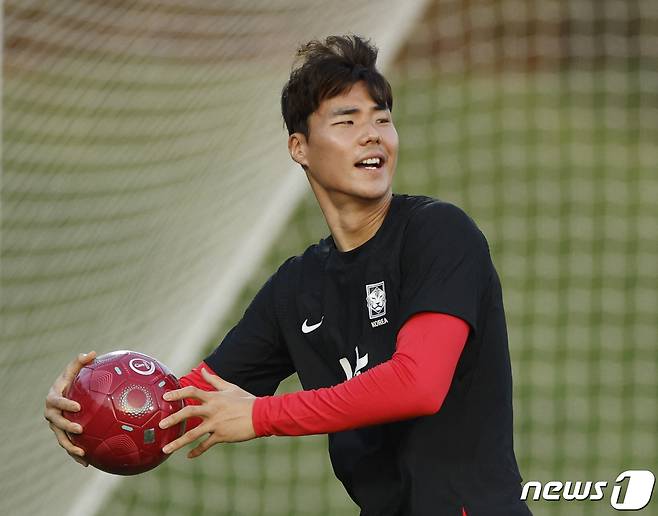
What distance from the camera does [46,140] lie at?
620 centimetres

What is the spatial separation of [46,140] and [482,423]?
3446 millimetres

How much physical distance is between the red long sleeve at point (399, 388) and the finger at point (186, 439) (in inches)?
8.3

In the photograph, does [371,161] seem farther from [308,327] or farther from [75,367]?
[75,367]

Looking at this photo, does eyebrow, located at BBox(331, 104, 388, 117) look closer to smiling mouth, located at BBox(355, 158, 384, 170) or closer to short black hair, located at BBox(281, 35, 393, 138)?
short black hair, located at BBox(281, 35, 393, 138)

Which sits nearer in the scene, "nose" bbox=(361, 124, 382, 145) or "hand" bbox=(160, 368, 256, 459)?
"hand" bbox=(160, 368, 256, 459)

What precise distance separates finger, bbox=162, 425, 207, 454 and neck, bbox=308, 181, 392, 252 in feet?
2.49

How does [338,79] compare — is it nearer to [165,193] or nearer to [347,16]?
[165,193]

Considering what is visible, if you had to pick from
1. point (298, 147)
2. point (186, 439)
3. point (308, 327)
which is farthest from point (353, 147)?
point (186, 439)

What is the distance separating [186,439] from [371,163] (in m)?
0.97

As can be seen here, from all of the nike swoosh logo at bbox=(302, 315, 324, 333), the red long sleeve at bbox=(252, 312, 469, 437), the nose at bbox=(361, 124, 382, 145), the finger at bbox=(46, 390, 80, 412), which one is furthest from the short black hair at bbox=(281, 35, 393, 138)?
the finger at bbox=(46, 390, 80, 412)

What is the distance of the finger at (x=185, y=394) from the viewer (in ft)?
11.0

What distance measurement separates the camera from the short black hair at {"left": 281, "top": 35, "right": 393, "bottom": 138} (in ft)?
12.4

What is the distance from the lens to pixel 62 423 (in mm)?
3570

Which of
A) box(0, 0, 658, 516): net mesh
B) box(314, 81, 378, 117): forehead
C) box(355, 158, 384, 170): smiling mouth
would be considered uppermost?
box(314, 81, 378, 117): forehead
